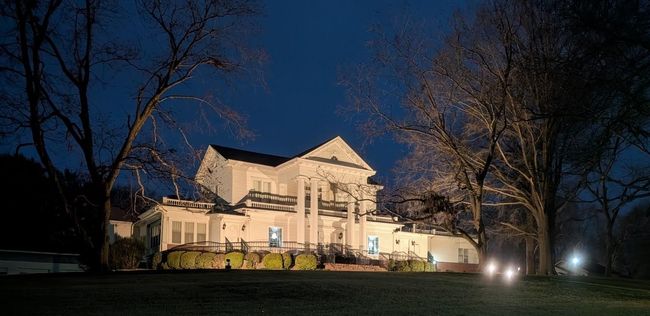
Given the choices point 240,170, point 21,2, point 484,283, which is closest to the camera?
point 484,283

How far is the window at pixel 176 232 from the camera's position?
37688 mm

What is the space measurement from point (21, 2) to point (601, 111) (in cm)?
1545

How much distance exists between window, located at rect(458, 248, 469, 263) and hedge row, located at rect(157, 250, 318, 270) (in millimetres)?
19551

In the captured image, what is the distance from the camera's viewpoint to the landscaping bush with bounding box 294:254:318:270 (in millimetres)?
34125

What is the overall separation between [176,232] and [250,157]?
8209 mm

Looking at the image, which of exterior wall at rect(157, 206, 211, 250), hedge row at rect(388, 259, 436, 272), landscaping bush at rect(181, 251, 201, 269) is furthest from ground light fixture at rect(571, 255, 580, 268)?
landscaping bush at rect(181, 251, 201, 269)

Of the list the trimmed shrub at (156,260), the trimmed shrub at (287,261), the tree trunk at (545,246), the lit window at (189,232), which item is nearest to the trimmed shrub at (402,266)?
the trimmed shrub at (287,261)

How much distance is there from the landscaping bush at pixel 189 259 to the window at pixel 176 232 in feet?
19.8

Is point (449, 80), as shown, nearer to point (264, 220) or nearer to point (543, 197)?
point (543, 197)

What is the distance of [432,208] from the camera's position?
2284 centimetres

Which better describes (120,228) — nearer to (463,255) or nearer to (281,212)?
(281,212)

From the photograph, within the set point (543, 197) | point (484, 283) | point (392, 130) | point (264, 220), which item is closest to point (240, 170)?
point (264, 220)

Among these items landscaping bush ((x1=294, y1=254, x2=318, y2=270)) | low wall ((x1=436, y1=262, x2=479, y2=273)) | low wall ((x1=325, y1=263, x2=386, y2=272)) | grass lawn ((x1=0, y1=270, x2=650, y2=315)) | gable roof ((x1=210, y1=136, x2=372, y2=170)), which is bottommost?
low wall ((x1=436, y1=262, x2=479, y2=273))

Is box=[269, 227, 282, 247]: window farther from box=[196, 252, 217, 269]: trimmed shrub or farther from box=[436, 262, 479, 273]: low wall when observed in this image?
box=[436, 262, 479, 273]: low wall
